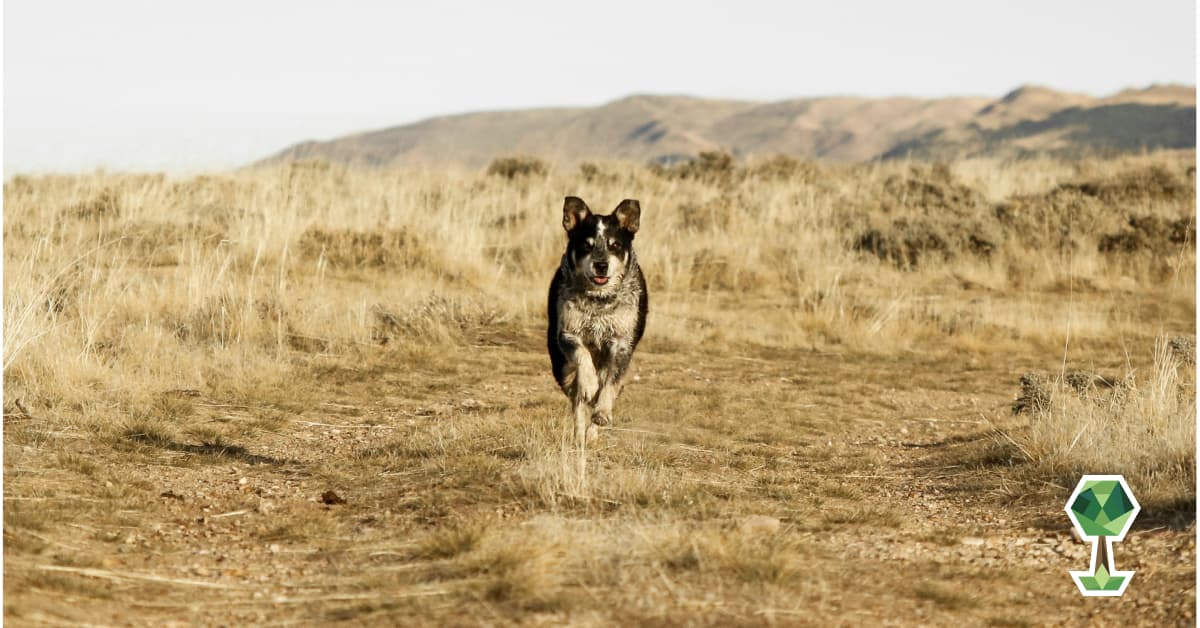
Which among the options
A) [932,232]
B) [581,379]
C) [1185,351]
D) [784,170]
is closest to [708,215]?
[932,232]

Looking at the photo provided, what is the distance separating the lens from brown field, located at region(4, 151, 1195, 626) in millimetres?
5465

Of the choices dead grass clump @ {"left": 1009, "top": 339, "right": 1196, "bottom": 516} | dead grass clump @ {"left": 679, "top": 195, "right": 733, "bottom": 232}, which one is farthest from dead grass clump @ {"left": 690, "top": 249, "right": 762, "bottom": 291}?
dead grass clump @ {"left": 1009, "top": 339, "right": 1196, "bottom": 516}

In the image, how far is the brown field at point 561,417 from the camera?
5.46m

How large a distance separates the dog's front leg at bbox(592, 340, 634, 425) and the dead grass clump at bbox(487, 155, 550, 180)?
57.0ft

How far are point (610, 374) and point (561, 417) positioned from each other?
0.94m

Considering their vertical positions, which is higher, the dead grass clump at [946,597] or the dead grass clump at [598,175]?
the dead grass clump at [598,175]

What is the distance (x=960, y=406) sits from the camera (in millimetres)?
11625

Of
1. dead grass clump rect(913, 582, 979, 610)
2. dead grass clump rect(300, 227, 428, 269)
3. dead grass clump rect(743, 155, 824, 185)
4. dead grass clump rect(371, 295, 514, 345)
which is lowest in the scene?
dead grass clump rect(913, 582, 979, 610)

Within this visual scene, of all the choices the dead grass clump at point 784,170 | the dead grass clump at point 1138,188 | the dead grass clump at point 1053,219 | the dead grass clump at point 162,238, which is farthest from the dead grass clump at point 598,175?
the dead grass clump at point 162,238

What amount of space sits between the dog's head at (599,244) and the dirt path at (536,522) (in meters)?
1.13

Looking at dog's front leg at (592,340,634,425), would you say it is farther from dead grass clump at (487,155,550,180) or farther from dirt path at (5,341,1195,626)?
dead grass clump at (487,155,550,180)

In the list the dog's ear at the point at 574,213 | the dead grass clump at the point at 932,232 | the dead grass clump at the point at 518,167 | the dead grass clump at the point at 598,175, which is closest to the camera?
the dog's ear at the point at 574,213

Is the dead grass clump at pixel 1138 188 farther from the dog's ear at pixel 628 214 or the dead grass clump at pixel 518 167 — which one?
the dog's ear at pixel 628 214

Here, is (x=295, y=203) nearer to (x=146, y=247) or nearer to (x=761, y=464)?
(x=146, y=247)
